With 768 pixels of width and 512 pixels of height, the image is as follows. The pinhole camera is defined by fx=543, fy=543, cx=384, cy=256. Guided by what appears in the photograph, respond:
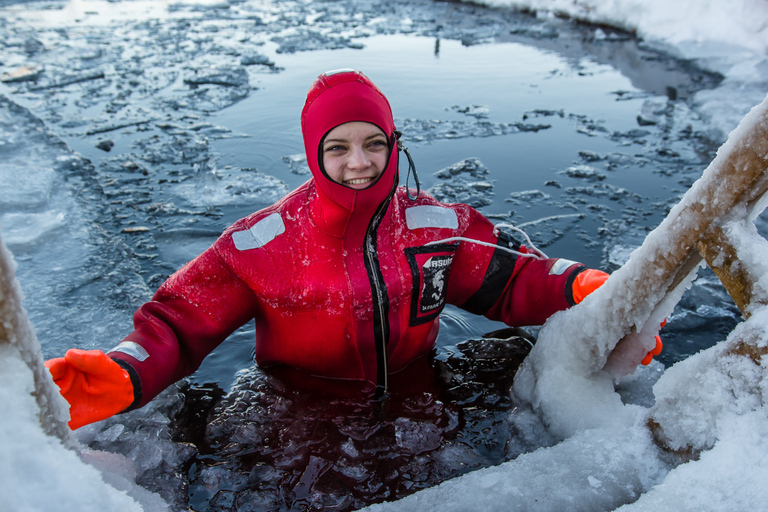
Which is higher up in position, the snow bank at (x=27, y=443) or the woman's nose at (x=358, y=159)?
the woman's nose at (x=358, y=159)

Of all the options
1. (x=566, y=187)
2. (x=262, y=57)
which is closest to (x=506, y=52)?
(x=262, y=57)

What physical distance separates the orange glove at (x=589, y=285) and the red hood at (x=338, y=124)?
2.99 feet

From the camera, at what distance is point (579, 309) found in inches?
86.8

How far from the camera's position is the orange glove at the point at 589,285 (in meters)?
2.29

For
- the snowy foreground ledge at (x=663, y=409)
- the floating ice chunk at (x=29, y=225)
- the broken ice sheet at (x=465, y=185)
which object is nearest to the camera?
the snowy foreground ledge at (x=663, y=409)

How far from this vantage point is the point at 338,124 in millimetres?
2133

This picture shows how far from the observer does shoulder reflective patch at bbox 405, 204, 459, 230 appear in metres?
2.49

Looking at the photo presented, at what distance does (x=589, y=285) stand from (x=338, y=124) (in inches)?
49.0

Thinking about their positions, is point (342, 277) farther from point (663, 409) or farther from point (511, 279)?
point (663, 409)

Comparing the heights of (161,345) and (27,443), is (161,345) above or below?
below

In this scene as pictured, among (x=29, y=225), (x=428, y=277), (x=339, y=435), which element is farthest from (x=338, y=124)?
(x=29, y=225)

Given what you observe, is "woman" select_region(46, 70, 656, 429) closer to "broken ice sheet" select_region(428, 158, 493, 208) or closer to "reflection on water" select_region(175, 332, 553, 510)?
"reflection on water" select_region(175, 332, 553, 510)

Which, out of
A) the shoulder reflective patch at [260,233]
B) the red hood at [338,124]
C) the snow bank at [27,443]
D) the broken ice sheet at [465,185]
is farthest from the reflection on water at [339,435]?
the broken ice sheet at [465,185]

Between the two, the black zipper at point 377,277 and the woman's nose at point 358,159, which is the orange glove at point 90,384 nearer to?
the black zipper at point 377,277
